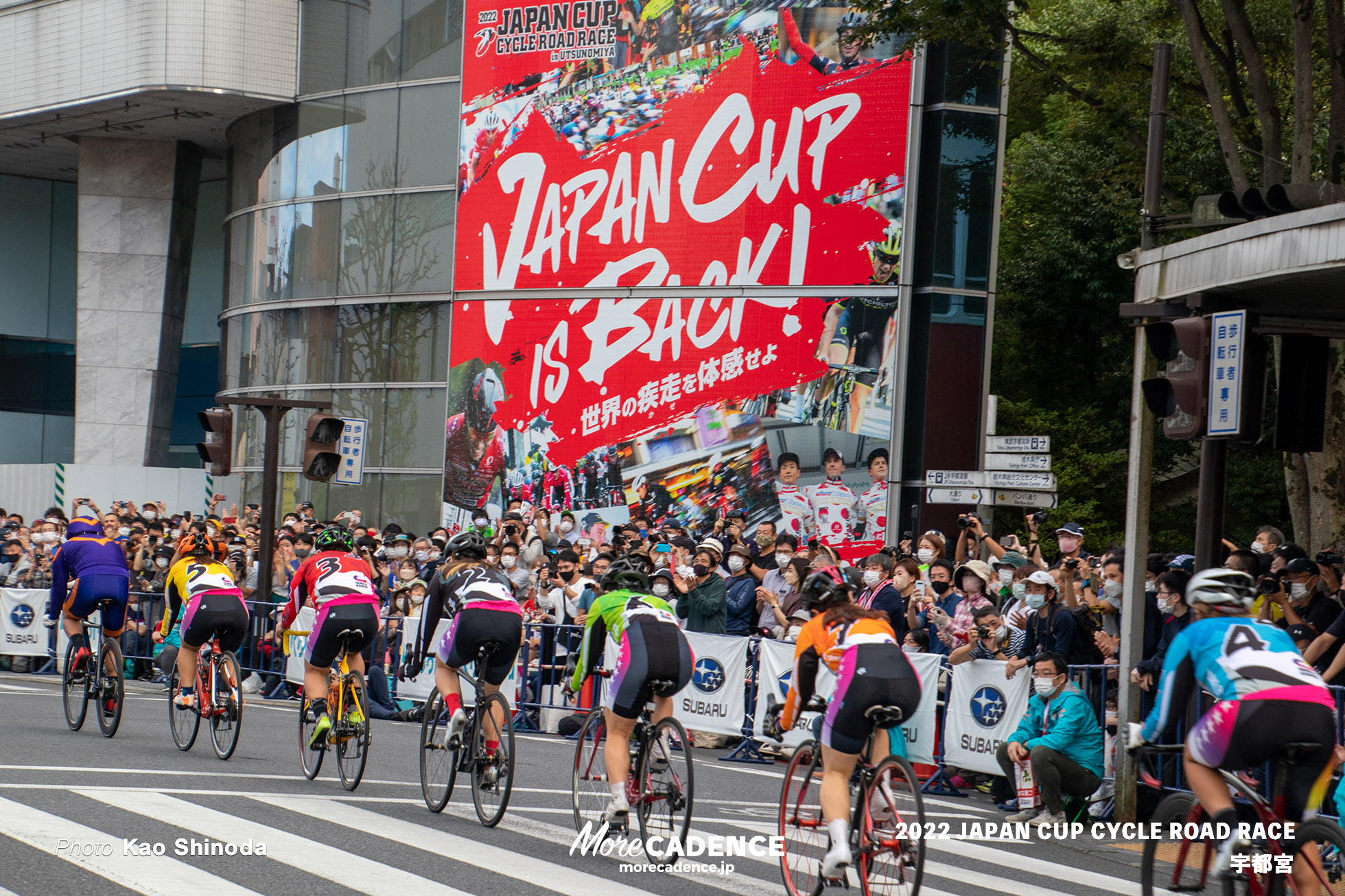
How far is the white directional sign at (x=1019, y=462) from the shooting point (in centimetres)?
1797

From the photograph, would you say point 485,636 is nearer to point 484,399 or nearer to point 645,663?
point 645,663

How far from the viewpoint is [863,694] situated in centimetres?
804

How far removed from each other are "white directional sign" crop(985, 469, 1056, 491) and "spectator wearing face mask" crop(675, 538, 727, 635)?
3.51m

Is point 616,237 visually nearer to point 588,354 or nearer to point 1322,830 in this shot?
point 588,354

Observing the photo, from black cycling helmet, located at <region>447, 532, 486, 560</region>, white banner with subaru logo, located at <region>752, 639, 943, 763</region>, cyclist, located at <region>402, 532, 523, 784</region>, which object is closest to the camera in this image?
cyclist, located at <region>402, 532, 523, 784</region>

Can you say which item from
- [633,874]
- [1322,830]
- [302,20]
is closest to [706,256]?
[302,20]

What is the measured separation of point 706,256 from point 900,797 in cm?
1994

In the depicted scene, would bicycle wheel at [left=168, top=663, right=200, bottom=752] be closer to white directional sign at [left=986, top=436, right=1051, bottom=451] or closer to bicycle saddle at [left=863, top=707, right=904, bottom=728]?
bicycle saddle at [left=863, top=707, right=904, bottom=728]

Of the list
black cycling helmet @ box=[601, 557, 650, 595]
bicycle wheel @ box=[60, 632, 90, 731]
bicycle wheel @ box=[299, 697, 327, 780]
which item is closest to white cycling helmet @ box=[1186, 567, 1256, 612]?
black cycling helmet @ box=[601, 557, 650, 595]

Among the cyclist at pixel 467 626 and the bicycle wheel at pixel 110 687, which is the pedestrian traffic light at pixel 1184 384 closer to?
the cyclist at pixel 467 626

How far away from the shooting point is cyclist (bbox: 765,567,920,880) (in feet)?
26.2

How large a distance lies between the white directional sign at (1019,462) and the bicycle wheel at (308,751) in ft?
31.0

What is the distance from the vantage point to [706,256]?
26.9 meters

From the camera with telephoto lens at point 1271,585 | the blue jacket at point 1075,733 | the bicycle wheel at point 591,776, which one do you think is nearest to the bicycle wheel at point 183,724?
the bicycle wheel at point 591,776
